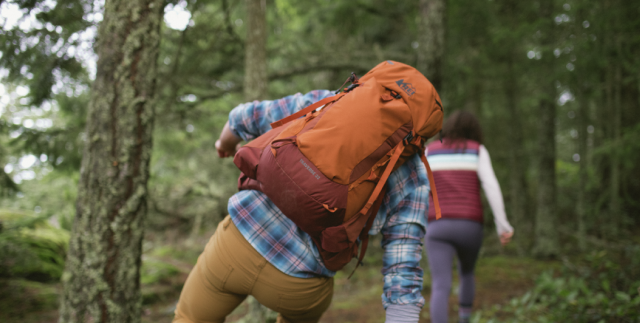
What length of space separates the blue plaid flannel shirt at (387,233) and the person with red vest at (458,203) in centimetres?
144

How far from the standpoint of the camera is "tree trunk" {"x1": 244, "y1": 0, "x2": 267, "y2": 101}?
4105 mm

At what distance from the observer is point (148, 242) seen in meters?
8.74

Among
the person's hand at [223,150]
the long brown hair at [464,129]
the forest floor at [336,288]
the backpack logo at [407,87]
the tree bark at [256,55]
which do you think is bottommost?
the forest floor at [336,288]

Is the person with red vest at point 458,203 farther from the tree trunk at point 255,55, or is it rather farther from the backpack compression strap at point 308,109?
the tree trunk at point 255,55

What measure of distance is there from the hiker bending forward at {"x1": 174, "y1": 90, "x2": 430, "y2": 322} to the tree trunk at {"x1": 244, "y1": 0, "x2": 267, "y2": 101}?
2738 mm

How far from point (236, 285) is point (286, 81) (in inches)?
244

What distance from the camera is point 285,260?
58.3 inches

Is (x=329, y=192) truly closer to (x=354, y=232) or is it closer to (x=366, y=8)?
(x=354, y=232)

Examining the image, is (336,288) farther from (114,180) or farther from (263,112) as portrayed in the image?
(263,112)

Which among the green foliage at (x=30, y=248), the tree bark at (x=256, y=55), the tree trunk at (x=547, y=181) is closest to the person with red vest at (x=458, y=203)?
the tree bark at (x=256, y=55)

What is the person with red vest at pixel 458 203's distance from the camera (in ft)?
9.37

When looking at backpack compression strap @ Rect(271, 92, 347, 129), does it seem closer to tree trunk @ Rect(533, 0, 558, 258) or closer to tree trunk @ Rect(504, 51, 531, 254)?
tree trunk @ Rect(533, 0, 558, 258)

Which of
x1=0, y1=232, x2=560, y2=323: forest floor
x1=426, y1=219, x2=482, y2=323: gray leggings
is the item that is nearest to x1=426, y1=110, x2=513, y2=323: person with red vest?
x1=426, y1=219, x2=482, y2=323: gray leggings

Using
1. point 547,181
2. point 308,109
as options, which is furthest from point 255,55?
point 547,181
